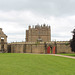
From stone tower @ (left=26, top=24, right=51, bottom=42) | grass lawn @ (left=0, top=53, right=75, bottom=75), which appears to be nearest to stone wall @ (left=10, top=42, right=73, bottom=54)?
stone tower @ (left=26, top=24, right=51, bottom=42)

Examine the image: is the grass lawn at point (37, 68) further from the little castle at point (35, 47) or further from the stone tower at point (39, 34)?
the stone tower at point (39, 34)

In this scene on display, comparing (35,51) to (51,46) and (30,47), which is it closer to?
(30,47)

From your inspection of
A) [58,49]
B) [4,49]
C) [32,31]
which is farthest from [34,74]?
[32,31]

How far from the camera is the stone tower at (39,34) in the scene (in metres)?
85.1

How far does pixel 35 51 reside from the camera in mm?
58219

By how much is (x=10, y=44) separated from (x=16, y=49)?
15.6ft

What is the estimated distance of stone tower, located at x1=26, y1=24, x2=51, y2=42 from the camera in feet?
279

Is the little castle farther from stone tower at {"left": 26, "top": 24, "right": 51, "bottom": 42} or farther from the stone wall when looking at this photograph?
stone tower at {"left": 26, "top": 24, "right": 51, "bottom": 42}

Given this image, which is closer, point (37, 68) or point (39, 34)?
point (37, 68)

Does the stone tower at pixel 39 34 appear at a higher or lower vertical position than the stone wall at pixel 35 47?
higher

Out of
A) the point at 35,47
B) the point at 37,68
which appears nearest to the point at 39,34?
the point at 35,47

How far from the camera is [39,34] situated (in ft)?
282

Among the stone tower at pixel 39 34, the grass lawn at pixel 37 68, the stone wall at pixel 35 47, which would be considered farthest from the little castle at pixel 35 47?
the grass lawn at pixel 37 68

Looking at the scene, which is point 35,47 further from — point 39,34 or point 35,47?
point 39,34
